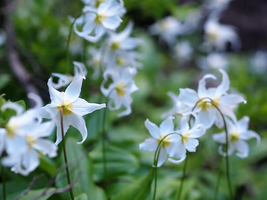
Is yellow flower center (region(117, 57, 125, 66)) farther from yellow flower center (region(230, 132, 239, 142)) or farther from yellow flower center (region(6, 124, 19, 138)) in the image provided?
yellow flower center (region(6, 124, 19, 138))

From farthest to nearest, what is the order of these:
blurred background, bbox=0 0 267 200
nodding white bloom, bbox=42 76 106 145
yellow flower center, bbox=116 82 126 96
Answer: blurred background, bbox=0 0 267 200
yellow flower center, bbox=116 82 126 96
nodding white bloom, bbox=42 76 106 145

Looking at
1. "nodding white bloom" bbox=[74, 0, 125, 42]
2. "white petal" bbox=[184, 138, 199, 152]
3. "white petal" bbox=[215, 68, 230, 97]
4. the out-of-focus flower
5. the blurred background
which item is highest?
"nodding white bloom" bbox=[74, 0, 125, 42]

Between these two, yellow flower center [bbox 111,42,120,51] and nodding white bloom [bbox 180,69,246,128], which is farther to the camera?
yellow flower center [bbox 111,42,120,51]

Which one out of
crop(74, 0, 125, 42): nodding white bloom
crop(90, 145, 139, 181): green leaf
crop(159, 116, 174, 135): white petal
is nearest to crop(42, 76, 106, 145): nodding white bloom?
crop(159, 116, 174, 135): white petal

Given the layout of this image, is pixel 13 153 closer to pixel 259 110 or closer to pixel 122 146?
pixel 122 146

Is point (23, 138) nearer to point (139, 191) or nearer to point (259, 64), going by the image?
point (139, 191)
